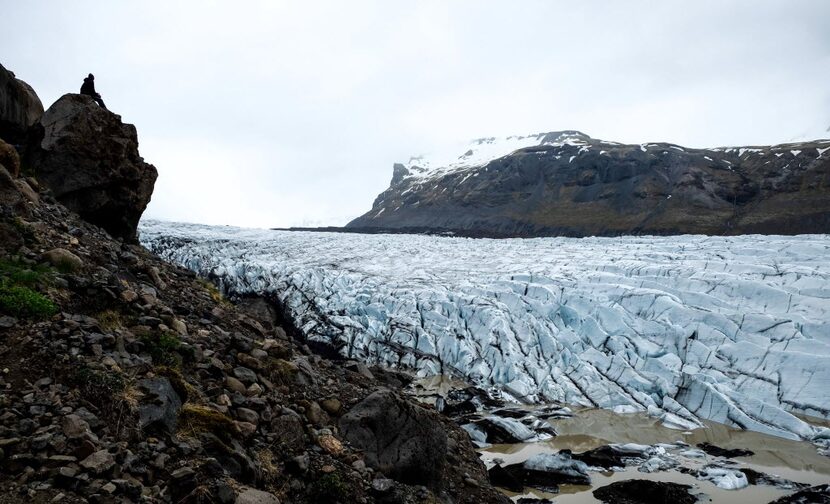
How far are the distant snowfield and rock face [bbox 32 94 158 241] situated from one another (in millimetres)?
7352

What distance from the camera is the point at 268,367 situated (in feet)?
19.1

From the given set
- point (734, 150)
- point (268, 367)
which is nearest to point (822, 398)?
point (268, 367)

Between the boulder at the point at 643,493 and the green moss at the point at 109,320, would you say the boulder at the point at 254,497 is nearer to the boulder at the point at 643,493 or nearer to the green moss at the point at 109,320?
the green moss at the point at 109,320

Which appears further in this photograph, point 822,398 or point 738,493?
point 822,398

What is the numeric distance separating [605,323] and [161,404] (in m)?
14.0

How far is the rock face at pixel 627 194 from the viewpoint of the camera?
57969 mm

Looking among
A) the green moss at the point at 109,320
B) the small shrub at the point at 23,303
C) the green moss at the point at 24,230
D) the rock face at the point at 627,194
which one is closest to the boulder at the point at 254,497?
Answer: the green moss at the point at 109,320

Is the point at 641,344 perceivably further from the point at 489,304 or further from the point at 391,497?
the point at 391,497

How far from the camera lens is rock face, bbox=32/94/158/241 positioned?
9305 mm

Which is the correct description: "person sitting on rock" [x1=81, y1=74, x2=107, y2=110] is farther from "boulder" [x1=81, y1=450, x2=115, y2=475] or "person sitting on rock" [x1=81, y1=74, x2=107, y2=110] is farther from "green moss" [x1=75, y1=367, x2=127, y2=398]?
"boulder" [x1=81, y1=450, x2=115, y2=475]

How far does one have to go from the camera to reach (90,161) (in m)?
9.77

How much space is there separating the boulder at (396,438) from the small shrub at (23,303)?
3148 mm

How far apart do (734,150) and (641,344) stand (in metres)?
79.3

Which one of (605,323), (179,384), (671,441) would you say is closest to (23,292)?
(179,384)
